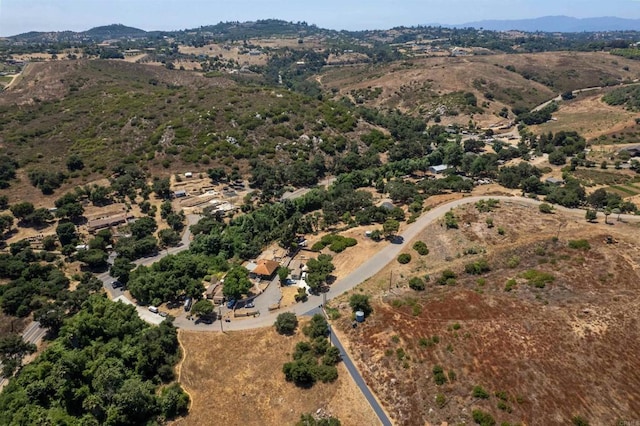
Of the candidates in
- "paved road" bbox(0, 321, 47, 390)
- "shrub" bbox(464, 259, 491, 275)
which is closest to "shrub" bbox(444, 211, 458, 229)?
"shrub" bbox(464, 259, 491, 275)

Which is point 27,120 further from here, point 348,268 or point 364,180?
point 348,268

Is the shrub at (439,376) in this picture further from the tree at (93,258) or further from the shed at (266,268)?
the tree at (93,258)

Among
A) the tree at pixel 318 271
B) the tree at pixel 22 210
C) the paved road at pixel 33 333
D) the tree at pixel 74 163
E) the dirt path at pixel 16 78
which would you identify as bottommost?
the paved road at pixel 33 333

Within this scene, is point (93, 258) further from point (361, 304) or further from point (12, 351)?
point (361, 304)

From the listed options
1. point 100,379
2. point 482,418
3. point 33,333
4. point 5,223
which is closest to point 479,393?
point 482,418

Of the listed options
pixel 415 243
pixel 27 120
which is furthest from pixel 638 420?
pixel 27 120

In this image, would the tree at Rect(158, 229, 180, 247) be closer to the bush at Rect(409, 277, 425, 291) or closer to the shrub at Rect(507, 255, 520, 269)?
the bush at Rect(409, 277, 425, 291)

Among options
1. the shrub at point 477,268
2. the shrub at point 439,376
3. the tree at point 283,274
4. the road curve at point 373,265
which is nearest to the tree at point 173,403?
the road curve at point 373,265
